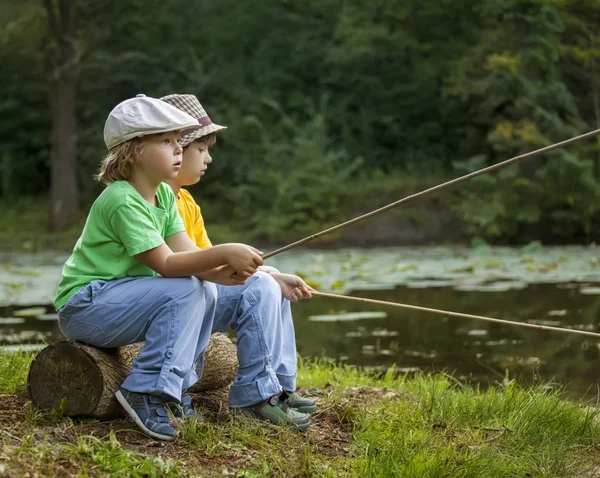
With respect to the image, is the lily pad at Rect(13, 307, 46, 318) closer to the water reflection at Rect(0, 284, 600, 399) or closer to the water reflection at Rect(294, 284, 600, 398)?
the water reflection at Rect(0, 284, 600, 399)

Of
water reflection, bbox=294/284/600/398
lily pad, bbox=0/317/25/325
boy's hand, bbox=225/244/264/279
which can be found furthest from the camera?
lily pad, bbox=0/317/25/325

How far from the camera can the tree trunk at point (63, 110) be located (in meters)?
13.8

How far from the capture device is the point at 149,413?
312 cm

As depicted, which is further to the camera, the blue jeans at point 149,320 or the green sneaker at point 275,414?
the green sneaker at point 275,414

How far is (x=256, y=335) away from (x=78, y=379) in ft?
1.92

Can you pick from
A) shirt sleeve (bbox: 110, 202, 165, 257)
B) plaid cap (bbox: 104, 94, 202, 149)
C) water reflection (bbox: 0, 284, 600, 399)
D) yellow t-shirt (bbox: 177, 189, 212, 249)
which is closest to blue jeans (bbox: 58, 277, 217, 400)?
shirt sleeve (bbox: 110, 202, 165, 257)

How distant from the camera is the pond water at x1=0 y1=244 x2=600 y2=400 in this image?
5.41 metres

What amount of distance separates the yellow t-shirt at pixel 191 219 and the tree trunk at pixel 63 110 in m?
10.4

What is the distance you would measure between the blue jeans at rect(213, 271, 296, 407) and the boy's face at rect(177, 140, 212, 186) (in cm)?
45

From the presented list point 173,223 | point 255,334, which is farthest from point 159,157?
point 255,334

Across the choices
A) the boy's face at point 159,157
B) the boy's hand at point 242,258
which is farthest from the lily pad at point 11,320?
the boy's hand at point 242,258

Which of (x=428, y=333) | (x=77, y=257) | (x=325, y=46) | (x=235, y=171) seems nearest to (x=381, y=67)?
(x=325, y=46)

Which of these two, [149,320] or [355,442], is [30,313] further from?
[355,442]

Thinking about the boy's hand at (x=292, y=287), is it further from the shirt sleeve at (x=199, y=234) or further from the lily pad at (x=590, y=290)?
the lily pad at (x=590, y=290)
